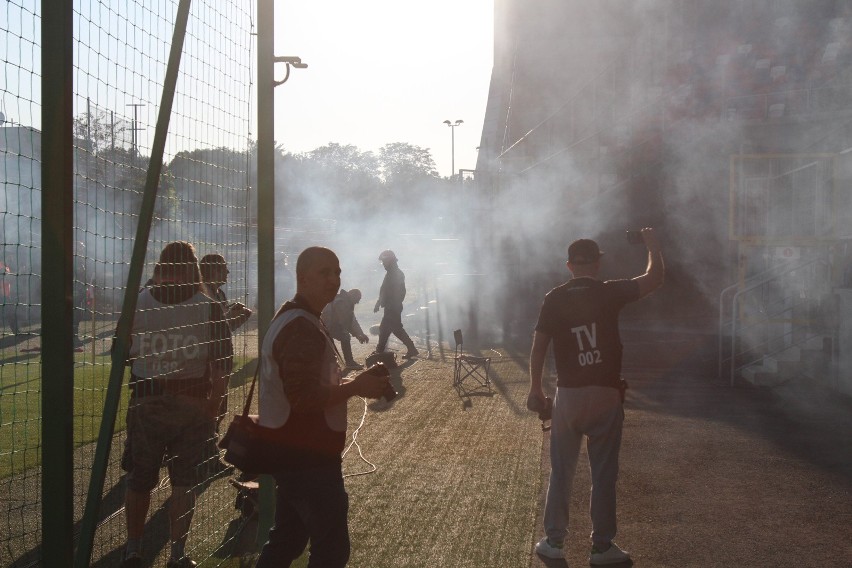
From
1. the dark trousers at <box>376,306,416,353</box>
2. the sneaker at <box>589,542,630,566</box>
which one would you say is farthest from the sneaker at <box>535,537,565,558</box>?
the dark trousers at <box>376,306,416,353</box>

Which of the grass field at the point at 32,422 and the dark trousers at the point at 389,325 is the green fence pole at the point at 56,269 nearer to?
the grass field at the point at 32,422

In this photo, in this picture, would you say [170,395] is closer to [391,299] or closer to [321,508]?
[321,508]

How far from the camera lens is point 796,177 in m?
14.2

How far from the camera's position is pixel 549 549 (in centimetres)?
521

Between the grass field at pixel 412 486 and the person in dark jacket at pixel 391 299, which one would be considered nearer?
the grass field at pixel 412 486

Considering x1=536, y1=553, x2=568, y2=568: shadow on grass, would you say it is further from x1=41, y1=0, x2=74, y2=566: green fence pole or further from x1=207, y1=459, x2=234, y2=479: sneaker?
x1=41, y1=0, x2=74, y2=566: green fence pole

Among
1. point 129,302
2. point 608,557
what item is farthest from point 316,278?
point 608,557

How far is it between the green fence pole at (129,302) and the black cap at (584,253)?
241 centimetres

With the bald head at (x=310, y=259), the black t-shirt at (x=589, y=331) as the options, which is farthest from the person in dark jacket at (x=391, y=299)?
the bald head at (x=310, y=259)

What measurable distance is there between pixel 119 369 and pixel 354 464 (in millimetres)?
3852

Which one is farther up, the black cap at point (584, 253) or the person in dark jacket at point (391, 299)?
the black cap at point (584, 253)

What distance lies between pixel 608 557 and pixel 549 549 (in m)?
0.33

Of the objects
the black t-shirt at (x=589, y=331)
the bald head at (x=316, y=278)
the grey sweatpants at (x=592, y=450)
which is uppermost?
the bald head at (x=316, y=278)

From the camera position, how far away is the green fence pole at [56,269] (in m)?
3.33
